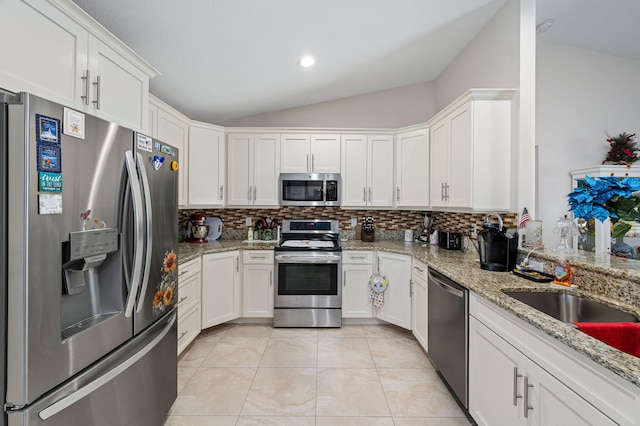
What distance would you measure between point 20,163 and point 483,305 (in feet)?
6.81

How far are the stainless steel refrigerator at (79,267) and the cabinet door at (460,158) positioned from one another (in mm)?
2205

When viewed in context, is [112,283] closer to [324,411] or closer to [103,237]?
→ [103,237]

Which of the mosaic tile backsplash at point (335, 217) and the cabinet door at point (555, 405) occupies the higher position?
the mosaic tile backsplash at point (335, 217)

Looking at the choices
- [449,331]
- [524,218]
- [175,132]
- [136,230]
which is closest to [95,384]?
[136,230]

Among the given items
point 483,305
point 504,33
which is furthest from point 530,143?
point 483,305

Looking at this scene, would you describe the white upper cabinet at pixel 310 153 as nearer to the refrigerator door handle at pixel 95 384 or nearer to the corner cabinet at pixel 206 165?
the corner cabinet at pixel 206 165

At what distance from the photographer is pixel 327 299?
3.07 meters

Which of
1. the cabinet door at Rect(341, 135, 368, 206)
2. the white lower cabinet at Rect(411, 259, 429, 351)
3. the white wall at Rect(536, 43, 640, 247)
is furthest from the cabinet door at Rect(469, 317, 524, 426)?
the white wall at Rect(536, 43, 640, 247)

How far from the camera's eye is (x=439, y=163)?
2.82 m

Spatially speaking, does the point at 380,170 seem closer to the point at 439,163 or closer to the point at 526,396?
the point at 439,163

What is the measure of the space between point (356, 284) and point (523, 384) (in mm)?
1955

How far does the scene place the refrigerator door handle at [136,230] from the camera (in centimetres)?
128

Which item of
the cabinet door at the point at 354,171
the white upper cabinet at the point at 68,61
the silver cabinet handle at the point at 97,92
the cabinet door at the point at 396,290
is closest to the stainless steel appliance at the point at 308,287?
the cabinet door at the point at 396,290

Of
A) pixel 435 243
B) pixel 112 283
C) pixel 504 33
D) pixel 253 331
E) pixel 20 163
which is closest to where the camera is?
pixel 20 163
